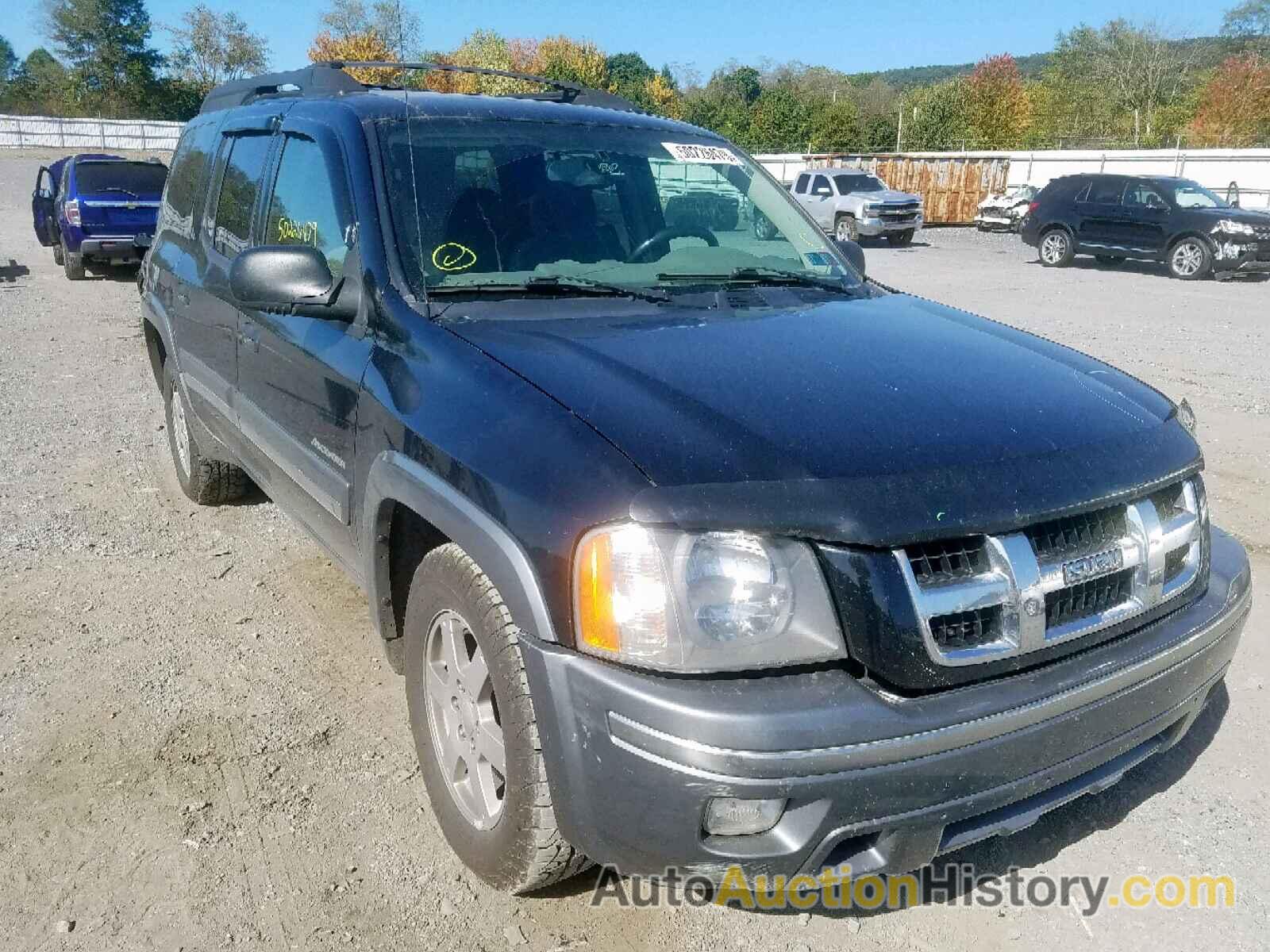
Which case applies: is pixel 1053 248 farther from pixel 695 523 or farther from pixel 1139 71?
pixel 1139 71

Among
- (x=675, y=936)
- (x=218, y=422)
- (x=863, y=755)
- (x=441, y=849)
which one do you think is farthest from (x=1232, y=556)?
(x=218, y=422)

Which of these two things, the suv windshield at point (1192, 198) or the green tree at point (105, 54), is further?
the green tree at point (105, 54)

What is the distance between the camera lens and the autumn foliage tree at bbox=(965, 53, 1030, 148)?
55750 mm

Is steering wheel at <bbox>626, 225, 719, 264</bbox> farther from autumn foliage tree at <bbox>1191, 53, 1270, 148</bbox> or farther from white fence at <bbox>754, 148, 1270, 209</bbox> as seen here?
autumn foliage tree at <bbox>1191, 53, 1270, 148</bbox>

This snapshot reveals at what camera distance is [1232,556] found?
2.68m

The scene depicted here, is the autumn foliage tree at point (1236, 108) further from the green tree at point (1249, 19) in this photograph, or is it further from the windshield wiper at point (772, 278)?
the windshield wiper at point (772, 278)

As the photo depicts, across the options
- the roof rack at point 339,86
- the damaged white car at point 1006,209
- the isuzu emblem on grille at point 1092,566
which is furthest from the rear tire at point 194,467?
the damaged white car at point 1006,209

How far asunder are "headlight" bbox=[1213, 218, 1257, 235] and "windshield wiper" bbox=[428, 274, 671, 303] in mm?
17619

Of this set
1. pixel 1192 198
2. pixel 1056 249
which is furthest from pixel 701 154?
pixel 1056 249

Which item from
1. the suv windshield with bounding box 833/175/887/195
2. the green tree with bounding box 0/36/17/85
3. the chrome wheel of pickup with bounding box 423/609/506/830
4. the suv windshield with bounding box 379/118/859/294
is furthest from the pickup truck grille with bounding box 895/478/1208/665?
the green tree with bounding box 0/36/17/85

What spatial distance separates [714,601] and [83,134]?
65333 millimetres

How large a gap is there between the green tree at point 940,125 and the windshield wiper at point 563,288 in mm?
51863

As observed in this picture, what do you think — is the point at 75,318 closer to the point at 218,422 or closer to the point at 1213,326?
the point at 218,422

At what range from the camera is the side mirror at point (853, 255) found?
381 cm
